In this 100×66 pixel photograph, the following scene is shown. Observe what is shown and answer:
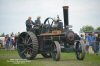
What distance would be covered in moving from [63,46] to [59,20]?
1.33m

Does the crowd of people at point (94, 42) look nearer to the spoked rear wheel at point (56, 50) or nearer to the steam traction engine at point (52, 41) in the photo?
the steam traction engine at point (52, 41)

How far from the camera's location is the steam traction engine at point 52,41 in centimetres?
1768

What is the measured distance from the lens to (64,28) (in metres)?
18.2

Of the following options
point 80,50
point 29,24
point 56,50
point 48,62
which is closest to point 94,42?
point 29,24

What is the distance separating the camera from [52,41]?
18.0m

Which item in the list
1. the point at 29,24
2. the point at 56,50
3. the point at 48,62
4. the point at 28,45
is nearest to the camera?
the point at 48,62

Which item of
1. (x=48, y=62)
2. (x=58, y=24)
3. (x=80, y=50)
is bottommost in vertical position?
(x=48, y=62)

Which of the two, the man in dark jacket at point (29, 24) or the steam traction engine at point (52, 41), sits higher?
the man in dark jacket at point (29, 24)

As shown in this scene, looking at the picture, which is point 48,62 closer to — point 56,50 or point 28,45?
point 56,50

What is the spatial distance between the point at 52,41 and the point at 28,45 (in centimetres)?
171

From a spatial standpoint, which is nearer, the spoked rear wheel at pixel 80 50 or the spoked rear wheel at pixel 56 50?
the spoked rear wheel at pixel 56 50

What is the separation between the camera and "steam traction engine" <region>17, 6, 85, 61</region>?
17.7 meters

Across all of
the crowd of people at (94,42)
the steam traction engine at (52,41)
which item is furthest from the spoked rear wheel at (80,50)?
the crowd of people at (94,42)

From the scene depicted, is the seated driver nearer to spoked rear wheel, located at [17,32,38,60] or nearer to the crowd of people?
spoked rear wheel, located at [17,32,38,60]
